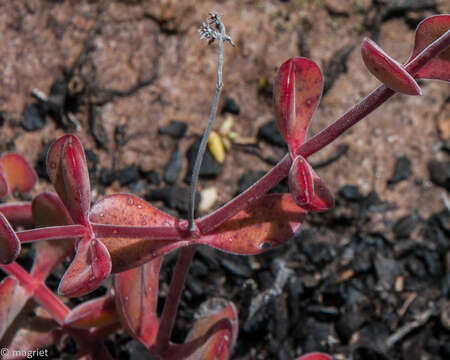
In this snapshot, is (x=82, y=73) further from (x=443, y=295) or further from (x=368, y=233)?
(x=443, y=295)

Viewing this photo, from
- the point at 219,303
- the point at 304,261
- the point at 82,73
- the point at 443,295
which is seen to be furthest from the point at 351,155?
the point at 82,73

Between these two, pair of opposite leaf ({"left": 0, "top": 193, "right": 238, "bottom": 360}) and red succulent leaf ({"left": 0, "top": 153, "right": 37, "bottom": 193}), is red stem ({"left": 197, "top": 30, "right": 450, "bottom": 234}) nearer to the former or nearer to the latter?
pair of opposite leaf ({"left": 0, "top": 193, "right": 238, "bottom": 360})

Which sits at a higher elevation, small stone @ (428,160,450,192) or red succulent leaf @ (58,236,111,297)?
small stone @ (428,160,450,192)

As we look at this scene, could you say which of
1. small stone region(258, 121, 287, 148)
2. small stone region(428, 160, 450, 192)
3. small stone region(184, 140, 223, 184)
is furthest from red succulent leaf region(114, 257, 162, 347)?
small stone region(428, 160, 450, 192)

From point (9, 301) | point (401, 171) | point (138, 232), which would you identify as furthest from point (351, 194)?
point (9, 301)

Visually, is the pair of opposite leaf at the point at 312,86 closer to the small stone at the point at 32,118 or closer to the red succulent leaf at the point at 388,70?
the red succulent leaf at the point at 388,70

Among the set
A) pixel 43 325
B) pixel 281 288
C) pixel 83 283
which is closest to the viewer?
pixel 83 283

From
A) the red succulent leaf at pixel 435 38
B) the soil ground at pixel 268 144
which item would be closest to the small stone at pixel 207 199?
the soil ground at pixel 268 144
